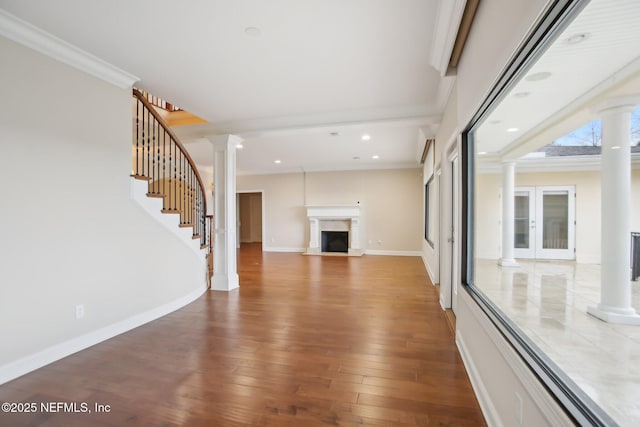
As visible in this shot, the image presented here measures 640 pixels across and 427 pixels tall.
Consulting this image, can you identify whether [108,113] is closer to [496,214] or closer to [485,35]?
[485,35]

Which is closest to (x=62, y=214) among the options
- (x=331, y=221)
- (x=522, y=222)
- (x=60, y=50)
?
(x=60, y=50)

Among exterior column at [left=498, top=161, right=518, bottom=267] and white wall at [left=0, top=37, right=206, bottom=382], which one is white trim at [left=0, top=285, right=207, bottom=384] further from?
exterior column at [left=498, top=161, right=518, bottom=267]

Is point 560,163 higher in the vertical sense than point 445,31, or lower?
lower

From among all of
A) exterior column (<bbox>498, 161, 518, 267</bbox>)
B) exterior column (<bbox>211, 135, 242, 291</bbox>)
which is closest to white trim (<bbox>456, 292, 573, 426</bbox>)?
exterior column (<bbox>498, 161, 518, 267</bbox>)

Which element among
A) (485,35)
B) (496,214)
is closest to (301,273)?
(496,214)

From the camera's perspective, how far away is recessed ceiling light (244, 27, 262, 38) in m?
2.34

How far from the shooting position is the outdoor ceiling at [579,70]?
3.82 ft

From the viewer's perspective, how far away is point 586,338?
6.75 feet

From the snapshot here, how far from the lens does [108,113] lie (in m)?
3.06

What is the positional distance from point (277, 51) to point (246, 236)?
10.4 metres

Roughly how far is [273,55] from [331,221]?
266 inches

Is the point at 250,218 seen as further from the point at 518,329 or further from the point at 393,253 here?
the point at 518,329

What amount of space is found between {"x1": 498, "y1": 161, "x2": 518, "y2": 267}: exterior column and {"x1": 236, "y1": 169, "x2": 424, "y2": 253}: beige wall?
3418mm

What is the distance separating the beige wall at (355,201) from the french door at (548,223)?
4.85m
